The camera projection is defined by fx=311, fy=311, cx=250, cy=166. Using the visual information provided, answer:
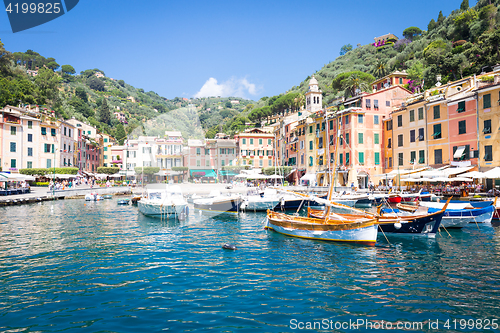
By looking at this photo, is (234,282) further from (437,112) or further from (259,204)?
(437,112)

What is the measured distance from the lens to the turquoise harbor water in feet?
29.8

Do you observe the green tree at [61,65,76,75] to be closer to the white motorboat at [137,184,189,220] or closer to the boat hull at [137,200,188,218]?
the white motorboat at [137,184,189,220]

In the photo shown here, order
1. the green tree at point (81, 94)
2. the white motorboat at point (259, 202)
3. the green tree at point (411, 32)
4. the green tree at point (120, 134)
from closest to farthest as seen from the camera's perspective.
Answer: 1. the white motorboat at point (259, 202)
2. the green tree at point (120, 134)
3. the green tree at point (411, 32)
4. the green tree at point (81, 94)

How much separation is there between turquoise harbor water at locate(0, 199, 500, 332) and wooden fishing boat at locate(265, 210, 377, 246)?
2.32 ft

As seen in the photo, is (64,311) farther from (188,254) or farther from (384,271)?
(384,271)

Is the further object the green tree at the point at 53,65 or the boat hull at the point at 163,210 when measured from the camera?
the green tree at the point at 53,65

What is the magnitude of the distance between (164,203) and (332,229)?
16.9 metres

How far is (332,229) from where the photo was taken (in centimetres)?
1886

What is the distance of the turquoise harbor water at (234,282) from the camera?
9.09 metres

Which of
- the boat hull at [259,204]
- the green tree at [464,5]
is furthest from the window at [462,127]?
the green tree at [464,5]

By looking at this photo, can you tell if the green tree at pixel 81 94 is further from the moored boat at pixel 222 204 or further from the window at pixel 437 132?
the window at pixel 437 132

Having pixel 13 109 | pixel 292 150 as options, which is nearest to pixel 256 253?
pixel 292 150

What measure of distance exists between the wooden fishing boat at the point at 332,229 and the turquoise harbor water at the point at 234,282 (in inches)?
27.9

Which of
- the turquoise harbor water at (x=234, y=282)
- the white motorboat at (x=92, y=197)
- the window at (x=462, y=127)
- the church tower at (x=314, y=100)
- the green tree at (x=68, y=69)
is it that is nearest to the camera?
the turquoise harbor water at (x=234, y=282)
